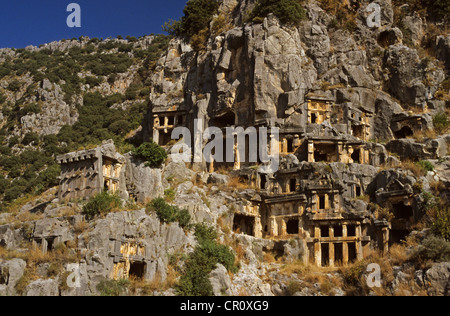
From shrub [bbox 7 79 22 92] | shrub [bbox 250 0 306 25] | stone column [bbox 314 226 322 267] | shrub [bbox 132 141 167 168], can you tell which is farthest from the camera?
shrub [bbox 7 79 22 92]

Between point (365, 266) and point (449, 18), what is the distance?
3601 cm

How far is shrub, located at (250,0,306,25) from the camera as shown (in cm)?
5575

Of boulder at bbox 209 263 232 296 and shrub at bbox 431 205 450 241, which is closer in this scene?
boulder at bbox 209 263 232 296

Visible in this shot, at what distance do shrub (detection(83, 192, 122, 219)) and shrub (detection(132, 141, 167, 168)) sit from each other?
6498 millimetres

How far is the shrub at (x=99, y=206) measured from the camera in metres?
37.8

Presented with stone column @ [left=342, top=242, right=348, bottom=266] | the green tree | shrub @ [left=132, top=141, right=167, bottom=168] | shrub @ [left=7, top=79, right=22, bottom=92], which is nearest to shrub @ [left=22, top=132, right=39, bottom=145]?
shrub @ [left=7, top=79, right=22, bottom=92]

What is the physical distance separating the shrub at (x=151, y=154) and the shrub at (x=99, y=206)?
650cm

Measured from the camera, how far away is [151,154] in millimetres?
44656

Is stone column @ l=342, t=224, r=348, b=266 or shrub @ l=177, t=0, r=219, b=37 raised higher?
shrub @ l=177, t=0, r=219, b=37

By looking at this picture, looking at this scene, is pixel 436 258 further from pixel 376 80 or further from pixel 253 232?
pixel 376 80

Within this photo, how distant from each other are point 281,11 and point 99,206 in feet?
96.0

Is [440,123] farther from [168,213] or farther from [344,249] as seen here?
[168,213]

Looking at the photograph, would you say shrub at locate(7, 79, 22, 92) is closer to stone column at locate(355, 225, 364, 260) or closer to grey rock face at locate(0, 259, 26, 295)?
grey rock face at locate(0, 259, 26, 295)

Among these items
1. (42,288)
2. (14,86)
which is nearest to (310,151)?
(42,288)
